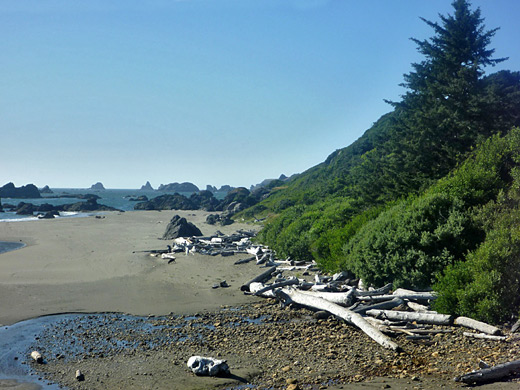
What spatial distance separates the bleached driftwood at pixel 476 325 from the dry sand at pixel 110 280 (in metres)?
7.75

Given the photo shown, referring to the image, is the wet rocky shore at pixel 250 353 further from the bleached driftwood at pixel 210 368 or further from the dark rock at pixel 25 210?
the dark rock at pixel 25 210

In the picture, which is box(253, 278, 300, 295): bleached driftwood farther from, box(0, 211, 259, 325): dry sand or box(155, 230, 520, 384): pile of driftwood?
box(0, 211, 259, 325): dry sand

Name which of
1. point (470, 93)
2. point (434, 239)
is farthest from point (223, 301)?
point (470, 93)

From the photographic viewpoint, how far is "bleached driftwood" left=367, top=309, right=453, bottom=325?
36.3ft

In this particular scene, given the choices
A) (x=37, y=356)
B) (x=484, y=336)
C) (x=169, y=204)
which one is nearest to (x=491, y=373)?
(x=484, y=336)

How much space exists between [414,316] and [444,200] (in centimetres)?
499

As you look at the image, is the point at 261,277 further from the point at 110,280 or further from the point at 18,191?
the point at 18,191

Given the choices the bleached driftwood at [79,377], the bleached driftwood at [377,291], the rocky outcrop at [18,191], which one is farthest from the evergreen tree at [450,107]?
the rocky outcrop at [18,191]

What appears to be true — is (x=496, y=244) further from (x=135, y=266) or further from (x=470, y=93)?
(x=135, y=266)

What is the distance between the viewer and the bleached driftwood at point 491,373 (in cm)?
753

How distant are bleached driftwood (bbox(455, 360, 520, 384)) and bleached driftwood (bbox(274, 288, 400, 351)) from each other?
214 centimetres

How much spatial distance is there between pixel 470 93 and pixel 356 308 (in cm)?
1440

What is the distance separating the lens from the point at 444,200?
1451 cm

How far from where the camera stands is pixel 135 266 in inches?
888
